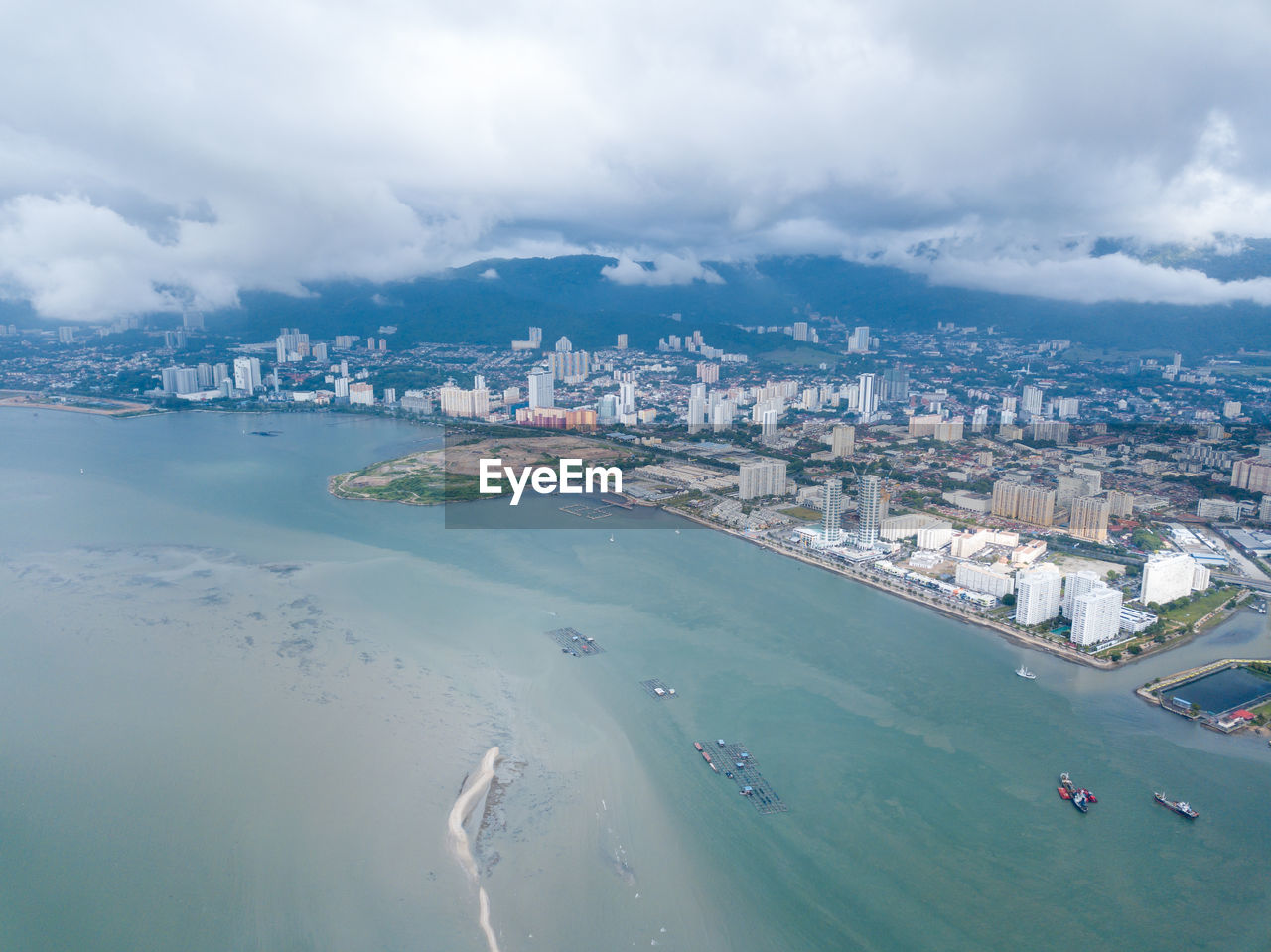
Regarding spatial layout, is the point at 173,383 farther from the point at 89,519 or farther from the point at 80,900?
the point at 80,900

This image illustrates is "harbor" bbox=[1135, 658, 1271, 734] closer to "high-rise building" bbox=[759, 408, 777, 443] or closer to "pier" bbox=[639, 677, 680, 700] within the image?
"pier" bbox=[639, 677, 680, 700]

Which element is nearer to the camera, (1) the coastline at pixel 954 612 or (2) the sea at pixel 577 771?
(2) the sea at pixel 577 771

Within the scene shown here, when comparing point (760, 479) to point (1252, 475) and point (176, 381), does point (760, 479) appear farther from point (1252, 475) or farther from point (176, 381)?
point (176, 381)

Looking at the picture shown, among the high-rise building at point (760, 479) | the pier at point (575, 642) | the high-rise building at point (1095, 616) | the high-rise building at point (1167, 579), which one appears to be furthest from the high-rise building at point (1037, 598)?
the high-rise building at point (760, 479)

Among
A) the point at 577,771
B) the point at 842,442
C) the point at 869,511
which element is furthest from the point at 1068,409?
the point at 577,771

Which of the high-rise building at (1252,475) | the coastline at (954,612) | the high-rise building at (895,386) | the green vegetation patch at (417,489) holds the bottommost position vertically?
the coastline at (954,612)

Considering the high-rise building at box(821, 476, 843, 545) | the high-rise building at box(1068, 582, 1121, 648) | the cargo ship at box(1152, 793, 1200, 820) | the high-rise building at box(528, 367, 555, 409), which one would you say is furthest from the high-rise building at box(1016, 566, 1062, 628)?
the high-rise building at box(528, 367, 555, 409)

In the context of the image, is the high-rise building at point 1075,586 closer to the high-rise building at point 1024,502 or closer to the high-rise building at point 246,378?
the high-rise building at point 1024,502

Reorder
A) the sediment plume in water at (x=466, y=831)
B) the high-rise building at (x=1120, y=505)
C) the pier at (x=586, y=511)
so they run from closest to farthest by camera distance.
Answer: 1. the sediment plume in water at (x=466, y=831)
2. the high-rise building at (x=1120, y=505)
3. the pier at (x=586, y=511)
